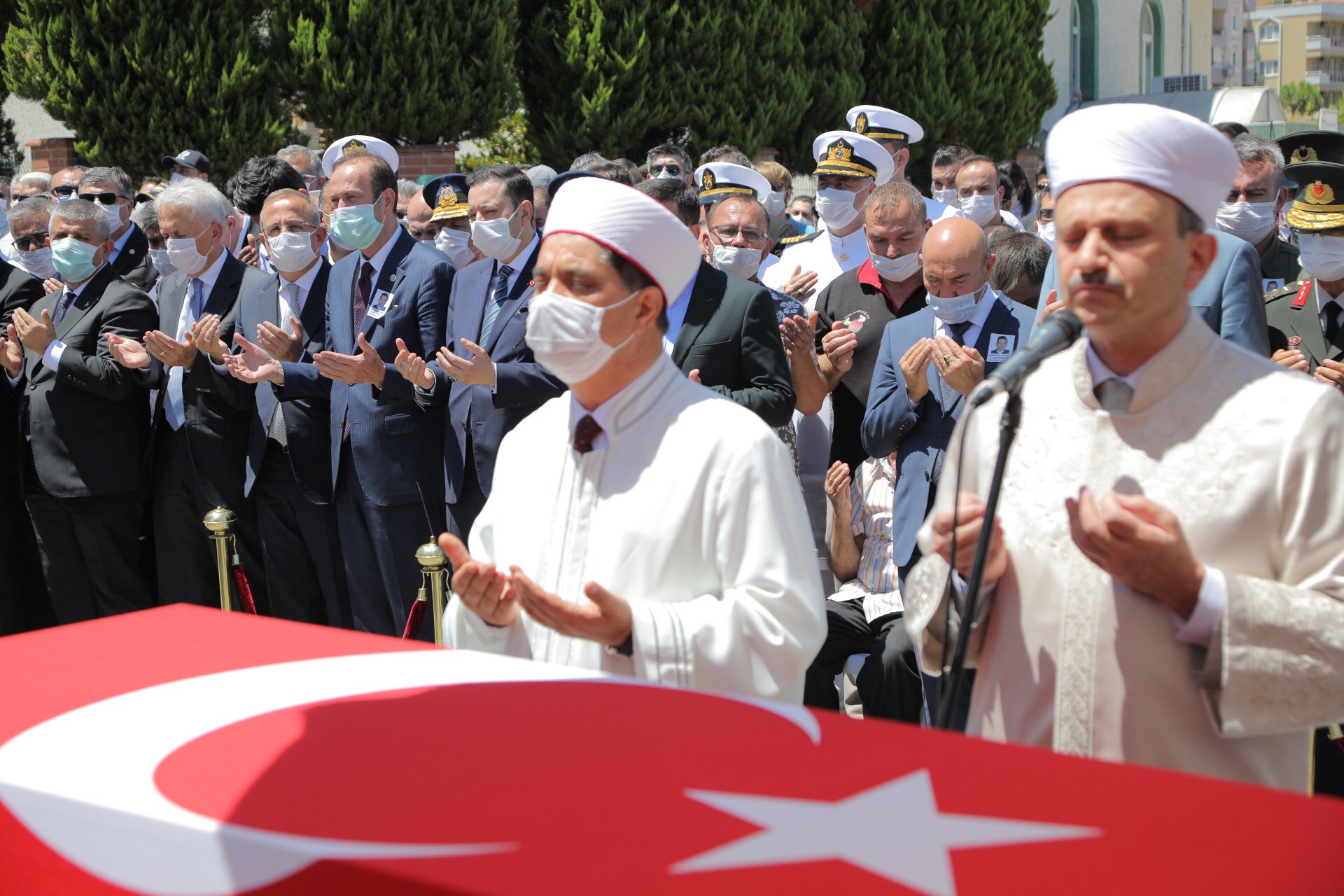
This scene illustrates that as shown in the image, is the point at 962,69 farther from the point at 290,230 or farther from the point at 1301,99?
the point at 1301,99

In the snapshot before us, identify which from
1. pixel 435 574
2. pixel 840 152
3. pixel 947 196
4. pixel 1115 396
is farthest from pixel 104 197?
pixel 1115 396

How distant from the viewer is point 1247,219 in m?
6.24

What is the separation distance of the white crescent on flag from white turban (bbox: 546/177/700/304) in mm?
974

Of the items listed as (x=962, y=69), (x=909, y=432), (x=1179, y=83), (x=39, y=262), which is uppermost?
(x=962, y=69)

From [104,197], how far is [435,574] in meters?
6.04

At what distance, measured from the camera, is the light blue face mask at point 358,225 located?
6.73 m

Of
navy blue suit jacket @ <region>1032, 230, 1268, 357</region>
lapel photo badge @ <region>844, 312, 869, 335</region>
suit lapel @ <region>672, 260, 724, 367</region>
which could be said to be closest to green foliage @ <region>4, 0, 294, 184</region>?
lapel photo badge @ <region>844, 312, 869, 335</region>

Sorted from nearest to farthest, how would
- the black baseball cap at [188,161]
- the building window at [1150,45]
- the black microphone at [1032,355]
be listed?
the black microphone at [1032,355], the black baseball cap at [188,161], the building window at [1150,45]

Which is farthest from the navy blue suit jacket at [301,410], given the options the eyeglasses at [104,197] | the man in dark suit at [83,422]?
the eyeglasses at [104,197]

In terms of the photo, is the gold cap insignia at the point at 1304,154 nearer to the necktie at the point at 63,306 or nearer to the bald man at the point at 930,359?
the bald man at the point at 930,359

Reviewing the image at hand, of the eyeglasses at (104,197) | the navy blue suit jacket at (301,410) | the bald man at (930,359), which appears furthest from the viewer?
A: the eyeglasses at (104,197)

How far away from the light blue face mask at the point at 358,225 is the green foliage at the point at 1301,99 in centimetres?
8330

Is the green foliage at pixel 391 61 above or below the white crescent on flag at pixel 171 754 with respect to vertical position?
above

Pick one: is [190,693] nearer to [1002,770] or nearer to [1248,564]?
[1002,770]
